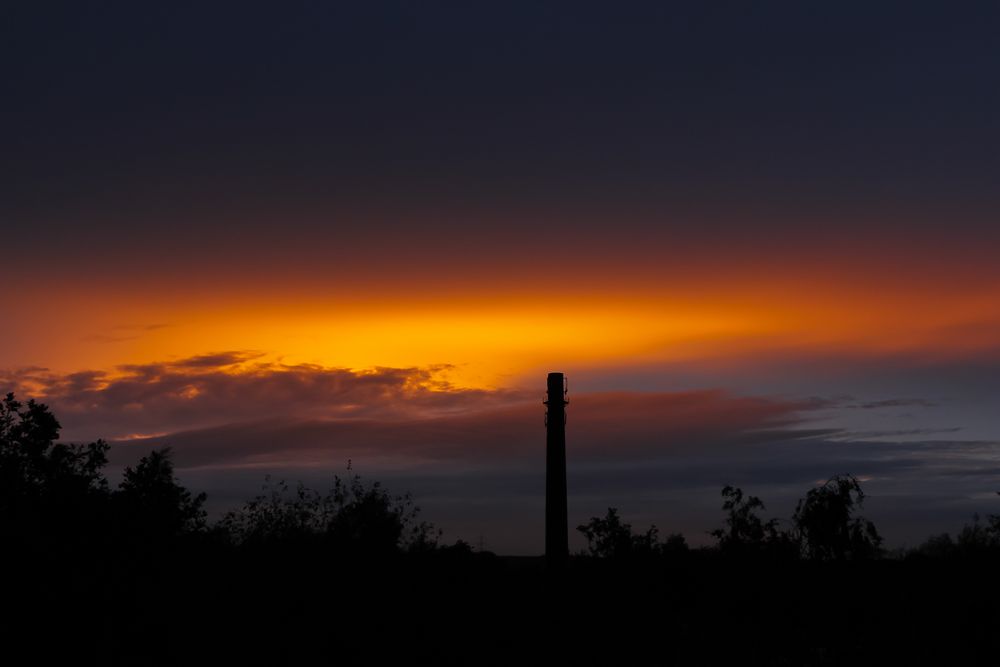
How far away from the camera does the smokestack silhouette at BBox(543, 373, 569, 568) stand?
141 ft

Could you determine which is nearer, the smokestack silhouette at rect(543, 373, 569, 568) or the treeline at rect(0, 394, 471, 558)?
the treeline at rect(0, 394, 471, 558)

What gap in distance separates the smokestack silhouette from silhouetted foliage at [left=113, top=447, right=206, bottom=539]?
56.9ft

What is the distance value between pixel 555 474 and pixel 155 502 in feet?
71.4

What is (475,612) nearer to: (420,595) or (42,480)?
(420,595)

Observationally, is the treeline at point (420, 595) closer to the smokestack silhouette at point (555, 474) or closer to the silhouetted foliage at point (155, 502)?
the silhouetted foliage at point (155, 502)

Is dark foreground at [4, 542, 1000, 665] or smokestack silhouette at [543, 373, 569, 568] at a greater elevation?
smokestack silhouette at [543, 373, 569, 568]

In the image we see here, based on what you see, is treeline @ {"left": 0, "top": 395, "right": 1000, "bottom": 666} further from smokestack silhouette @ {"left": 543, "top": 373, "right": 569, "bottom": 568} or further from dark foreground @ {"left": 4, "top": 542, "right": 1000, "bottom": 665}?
smokestack silhouette @ {"left": 543, "top": 373, "right": 569, "bottom": 568}

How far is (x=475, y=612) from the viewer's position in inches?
953

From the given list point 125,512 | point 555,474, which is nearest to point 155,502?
point 125,512

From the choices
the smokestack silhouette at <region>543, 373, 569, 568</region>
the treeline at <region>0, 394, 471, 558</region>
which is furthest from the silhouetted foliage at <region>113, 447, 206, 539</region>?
the smokestack silhouette at <region>543, 373, 569, 568</region>

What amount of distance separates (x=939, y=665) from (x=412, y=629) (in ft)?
34.7

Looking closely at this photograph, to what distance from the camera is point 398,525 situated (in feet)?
109

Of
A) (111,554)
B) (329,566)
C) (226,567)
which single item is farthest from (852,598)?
(111,554)

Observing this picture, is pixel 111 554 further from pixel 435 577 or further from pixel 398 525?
pixel 398 525
